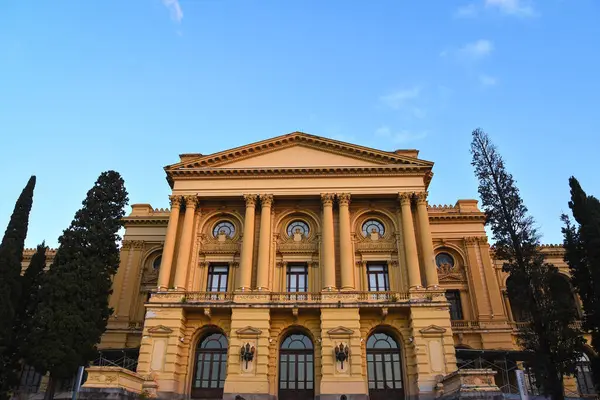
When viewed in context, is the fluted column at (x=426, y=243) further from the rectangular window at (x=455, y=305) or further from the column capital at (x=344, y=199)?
the rectangular window at (x=455, y=305)

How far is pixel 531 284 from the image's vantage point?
24297mm

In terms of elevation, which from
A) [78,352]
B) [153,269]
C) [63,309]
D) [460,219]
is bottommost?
[78,352]

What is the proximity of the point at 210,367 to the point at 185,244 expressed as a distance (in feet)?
25.6

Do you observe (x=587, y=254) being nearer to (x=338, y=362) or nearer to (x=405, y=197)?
(x=405, y=197)

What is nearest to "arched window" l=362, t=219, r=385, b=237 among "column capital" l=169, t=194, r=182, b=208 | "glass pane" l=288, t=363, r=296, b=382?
"glass pane" l=288, t=363, r=296, b=382

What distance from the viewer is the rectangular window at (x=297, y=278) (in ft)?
101

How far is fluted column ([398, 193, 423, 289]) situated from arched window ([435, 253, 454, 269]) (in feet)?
24.8

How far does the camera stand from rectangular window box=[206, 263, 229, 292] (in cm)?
3119

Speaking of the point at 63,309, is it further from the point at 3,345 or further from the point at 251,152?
the point at 251,152

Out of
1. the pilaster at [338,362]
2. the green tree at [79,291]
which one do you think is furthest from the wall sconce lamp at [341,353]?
the green tree at [79,291]

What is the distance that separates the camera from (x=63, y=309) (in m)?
25.7

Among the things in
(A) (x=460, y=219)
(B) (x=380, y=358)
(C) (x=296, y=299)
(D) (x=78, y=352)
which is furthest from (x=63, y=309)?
(A) (x=460, y=219)

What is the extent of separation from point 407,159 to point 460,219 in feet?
29.3

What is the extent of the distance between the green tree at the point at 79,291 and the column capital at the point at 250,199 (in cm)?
810
